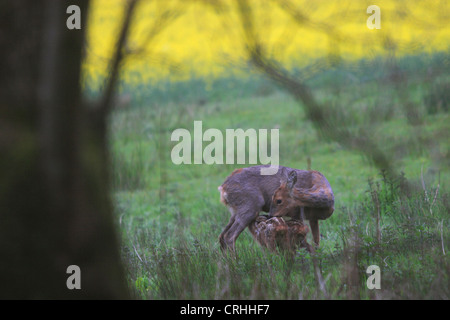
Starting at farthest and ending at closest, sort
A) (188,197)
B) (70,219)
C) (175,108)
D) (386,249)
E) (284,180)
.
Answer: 1. (175,108)
2. (188,197)
3. (284,180)
4. (386,249)
5. (70,219)

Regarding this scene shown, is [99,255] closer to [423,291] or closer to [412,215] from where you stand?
[423,291]

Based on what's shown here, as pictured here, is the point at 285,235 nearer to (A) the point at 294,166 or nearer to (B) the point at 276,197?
(B) the point at 276,197

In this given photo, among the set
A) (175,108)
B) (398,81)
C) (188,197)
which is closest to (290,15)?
(398,81)

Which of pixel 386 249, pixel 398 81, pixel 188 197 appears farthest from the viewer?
pixel 188 197

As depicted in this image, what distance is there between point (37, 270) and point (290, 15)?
7.22ft

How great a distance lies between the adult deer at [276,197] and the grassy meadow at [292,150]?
0.85 feet

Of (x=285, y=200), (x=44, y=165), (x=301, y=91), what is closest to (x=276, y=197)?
(x=285, y=200)

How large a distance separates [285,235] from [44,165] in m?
2.98

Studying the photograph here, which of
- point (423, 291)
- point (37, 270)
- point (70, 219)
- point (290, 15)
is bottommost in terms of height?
point (423, 291)

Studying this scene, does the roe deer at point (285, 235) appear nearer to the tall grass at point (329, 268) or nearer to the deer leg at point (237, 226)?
the tall grass at point (329, 268)

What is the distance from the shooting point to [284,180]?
5980mm

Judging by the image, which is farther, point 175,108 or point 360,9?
point 175,108

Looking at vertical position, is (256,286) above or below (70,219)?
below

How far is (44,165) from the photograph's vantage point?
2.87 meters
